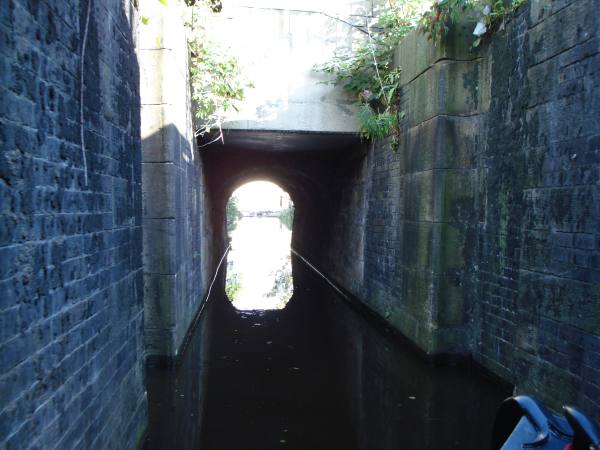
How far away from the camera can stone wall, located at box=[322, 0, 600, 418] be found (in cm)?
380

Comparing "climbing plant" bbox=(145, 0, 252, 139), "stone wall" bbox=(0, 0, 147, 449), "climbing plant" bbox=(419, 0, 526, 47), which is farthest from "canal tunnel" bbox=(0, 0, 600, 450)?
"climbing plant" bbox=(145, 0, 252, 139)

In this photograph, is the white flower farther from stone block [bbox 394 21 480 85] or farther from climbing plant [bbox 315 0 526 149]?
climbing plant [bbox 315 0 526 149]

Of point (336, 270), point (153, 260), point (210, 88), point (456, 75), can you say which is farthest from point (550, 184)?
point (336, 270)

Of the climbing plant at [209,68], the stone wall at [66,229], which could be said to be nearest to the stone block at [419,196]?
the climbing plant at [209,68]

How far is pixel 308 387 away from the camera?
530cm

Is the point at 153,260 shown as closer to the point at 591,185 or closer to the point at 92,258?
the point at 92,258

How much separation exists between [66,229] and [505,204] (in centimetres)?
457

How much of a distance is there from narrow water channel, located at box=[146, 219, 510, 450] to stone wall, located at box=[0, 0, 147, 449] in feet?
3.39

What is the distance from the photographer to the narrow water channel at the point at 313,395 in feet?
13.6

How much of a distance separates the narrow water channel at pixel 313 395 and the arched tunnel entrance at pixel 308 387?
11 mm

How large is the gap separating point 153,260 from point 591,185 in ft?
15.2

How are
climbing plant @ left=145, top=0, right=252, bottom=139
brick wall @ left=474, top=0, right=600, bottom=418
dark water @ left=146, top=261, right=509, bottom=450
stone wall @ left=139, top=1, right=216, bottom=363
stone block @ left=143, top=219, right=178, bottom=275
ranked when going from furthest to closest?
1. climbing plant @ left=145, top=0, right=252, bottom=139
2. stone block @ left=143, top=219, right=178, bottom=275
3. stone wall @ left=139, top=1, right=216, bottom=363
4. dark water @ left=146, top=261, right=509, bottom=450
5. brick wall @ left=474, top=0, right=600, bottom=418

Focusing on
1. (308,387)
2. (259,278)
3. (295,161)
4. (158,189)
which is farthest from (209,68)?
(259,278)

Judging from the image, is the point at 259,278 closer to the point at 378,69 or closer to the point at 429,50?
the point at 378,69
